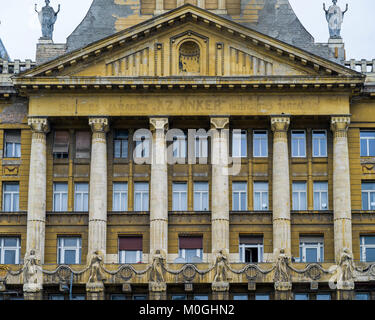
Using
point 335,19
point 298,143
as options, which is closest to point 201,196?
point 298,143

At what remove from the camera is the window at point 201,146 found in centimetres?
6462

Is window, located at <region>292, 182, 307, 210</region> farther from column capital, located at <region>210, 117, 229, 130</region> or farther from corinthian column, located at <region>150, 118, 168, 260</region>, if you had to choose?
corinthian column, located at <region>150, 118, 168, 260</region>

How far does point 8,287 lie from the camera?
201ft

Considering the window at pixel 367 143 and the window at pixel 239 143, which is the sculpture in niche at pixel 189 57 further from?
the window at pixel 367 143

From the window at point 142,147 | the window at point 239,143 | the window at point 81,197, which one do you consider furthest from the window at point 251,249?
the window at point 81,197

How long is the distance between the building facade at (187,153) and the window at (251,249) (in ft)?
0.21

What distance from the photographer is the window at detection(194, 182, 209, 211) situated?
210 ft

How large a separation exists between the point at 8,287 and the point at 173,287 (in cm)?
915

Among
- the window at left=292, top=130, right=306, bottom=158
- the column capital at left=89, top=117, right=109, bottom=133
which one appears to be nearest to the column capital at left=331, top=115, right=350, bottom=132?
the window at left=292, top=130, right=306, bottom=158

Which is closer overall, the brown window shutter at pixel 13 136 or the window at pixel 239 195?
the window at pixel 239 195

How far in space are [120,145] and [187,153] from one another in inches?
157

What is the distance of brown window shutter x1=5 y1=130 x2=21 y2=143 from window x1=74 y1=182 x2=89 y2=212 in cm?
461
